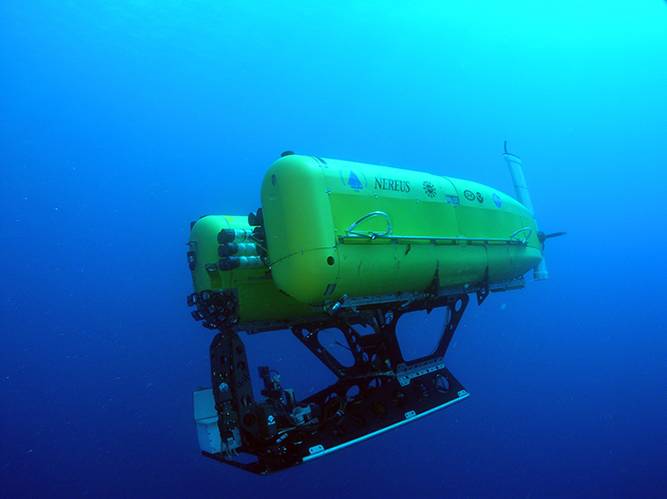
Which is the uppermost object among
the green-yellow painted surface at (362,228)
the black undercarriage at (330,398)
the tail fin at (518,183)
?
the tail fin at (518,183)

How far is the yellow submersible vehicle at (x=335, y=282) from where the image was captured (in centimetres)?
399

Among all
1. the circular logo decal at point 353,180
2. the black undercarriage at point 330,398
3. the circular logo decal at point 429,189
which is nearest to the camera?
the black undercarriage at point 330,398

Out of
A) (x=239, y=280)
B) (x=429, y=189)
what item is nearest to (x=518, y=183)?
(x=429, y=189)

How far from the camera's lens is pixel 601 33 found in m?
34.4

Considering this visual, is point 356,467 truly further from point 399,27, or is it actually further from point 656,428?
point 399,27

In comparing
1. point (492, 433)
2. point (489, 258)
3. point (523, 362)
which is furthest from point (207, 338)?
point (523, 362)

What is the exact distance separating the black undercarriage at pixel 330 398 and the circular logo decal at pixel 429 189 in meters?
1.44

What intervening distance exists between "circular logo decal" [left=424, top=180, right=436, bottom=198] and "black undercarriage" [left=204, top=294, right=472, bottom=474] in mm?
1444

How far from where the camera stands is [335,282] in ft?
13.0

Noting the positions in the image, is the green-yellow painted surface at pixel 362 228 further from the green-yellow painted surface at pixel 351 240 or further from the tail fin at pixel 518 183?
the tail fin at pixel 518 183

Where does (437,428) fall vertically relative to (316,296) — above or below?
below

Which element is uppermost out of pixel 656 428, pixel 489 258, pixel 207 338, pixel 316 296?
pixel 207 338

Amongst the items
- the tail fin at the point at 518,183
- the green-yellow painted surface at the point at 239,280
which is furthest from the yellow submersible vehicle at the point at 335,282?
the tail fin at the point at 518,183

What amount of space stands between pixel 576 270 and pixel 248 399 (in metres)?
34.5
